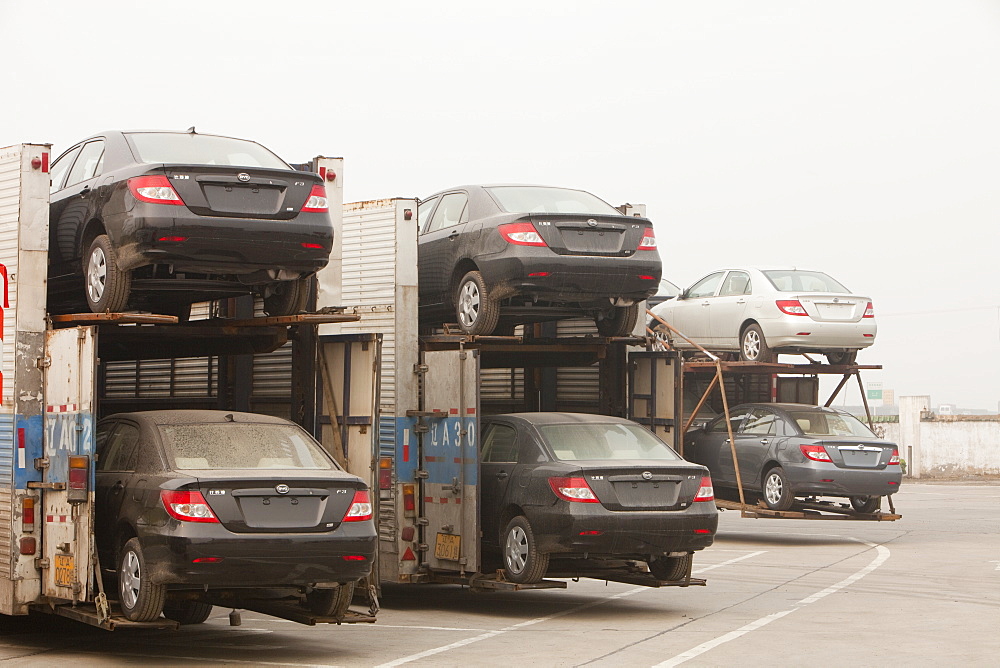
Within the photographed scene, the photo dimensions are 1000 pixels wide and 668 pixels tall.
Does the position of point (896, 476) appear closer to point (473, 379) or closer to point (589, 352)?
point (589, 352)

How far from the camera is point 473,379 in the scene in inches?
478

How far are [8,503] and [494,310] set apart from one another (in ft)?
15.8

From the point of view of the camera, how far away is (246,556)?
9.16 meters

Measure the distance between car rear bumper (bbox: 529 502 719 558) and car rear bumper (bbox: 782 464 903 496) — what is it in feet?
21.8

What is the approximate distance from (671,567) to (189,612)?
12.7ft

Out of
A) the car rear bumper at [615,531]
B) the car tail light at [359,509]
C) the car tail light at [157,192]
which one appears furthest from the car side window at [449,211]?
the car tail light at [359,509]

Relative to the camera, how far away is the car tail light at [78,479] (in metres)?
9.78

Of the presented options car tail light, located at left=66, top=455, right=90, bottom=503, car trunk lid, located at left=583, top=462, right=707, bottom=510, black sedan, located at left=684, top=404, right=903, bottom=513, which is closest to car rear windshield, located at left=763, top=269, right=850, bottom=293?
black sedan, located at left=684, top=404, right=903, bottom=513

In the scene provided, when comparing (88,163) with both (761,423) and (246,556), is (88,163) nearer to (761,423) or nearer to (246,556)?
(246,556)

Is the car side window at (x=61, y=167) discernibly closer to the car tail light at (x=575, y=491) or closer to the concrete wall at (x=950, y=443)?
the car tail light at (x=575, y=491)

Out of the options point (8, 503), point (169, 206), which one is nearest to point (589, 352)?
point (169, 206)

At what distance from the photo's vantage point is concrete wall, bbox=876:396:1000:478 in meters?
39.4

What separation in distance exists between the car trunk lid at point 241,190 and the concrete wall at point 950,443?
104ft

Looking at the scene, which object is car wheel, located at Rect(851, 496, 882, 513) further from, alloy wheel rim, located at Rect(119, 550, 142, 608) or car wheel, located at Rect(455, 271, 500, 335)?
alloy wheel rim, located at Rect(119, 550, 142, 608)
